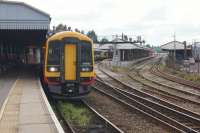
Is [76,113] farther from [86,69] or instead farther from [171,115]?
[171,115]

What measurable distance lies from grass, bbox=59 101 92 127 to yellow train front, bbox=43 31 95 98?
65 centimetres

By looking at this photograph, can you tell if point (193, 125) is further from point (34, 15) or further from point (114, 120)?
point (34, 15)

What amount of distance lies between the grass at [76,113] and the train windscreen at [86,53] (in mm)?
1896

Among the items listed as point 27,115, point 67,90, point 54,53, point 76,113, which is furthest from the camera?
point 54,53

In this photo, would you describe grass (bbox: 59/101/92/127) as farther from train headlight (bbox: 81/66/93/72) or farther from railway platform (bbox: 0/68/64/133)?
train headlight (bbox: 81/66/93/72)

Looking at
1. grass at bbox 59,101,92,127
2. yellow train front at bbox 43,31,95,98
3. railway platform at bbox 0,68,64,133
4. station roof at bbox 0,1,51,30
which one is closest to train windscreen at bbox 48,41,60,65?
yellow train front at bbox 43,31,95,98

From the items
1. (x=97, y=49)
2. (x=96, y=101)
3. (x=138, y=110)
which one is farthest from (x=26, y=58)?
(x=138, y=110)

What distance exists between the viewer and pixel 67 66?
20062 millimetres

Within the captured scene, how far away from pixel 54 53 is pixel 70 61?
2.52ft

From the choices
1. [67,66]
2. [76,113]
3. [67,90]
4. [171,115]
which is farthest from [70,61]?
[171,115]

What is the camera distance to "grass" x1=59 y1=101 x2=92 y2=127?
52.2 ft

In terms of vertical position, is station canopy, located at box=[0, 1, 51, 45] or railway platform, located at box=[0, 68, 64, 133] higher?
station canopy, located at box=[0, 1, 51, 45]

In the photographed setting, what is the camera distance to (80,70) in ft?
66.0

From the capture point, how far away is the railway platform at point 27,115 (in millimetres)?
11995
